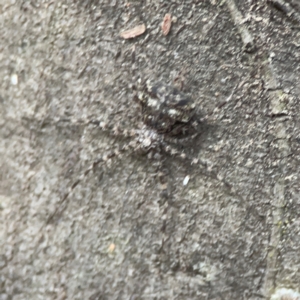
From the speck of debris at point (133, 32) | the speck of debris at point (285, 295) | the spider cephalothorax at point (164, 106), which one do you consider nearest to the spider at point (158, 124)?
the spider cephalothorax at point (164, 106)

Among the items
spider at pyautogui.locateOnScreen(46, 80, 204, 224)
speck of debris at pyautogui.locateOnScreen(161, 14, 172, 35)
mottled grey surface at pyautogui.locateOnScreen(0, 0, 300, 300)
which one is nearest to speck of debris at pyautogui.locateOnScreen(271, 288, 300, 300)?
mottled grey surface at pyautogui.locateOnScreen(0, 0, 300, 300)

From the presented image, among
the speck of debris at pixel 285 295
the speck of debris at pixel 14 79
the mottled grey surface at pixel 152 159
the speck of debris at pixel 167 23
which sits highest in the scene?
the speck of debris at pixel 14 79

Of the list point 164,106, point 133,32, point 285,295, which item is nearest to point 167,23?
point 133,32

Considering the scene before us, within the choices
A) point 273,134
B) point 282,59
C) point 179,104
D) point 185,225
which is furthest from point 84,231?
point 282,59

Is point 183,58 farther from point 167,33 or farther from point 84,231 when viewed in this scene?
point 84,231

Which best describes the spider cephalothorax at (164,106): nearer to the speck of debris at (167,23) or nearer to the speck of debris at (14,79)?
the speck of debris at (167,23)

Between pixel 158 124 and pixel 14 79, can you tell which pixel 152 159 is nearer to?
pixel 158 124

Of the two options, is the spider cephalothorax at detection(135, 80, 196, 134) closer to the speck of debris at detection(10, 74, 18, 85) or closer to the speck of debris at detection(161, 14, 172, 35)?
the speck of debris at detection(161, 14, 172, 35)
